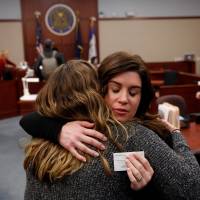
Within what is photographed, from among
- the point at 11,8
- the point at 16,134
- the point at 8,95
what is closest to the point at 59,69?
the point at 16,134

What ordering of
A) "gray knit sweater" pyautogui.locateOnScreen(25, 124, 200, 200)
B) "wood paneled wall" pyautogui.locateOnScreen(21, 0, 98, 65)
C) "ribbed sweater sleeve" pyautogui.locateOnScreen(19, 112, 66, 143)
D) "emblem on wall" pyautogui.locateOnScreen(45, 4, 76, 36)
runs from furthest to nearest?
1. "emblem on wall" pyautogui.locateOnScreen(45, 4, 76, 36)
2. "wood paneled wall" pyautogui.locateOnScreen(21, 0, 98, 65)
3. "ribbed sweater sleeve" pyautogui.locateOnScreen(19, 112, 66, 143)
4. "gray knit sweater" pyautogui.locateOnScreen(25, 124, 200, 200)

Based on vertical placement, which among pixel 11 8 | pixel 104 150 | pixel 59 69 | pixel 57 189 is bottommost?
pixel 57 189

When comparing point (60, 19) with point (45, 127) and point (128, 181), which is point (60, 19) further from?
point (128, 181)

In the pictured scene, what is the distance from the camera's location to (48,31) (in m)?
9.05

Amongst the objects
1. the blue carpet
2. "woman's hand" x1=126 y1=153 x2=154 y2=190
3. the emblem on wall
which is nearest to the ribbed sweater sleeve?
"woman's hand" x1=126 y1=153 x2=154 y2=190

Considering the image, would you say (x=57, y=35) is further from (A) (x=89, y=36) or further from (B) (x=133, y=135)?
(B) (x=133, y=135)

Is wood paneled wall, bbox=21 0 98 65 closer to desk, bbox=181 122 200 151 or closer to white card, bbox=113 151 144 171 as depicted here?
desk, bbox=181 122 200 151

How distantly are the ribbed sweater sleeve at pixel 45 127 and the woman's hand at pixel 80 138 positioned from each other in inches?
1.0

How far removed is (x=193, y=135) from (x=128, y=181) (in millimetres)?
1686

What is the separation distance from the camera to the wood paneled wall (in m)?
8.85

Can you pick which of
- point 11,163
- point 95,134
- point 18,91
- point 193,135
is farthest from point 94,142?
point 18,91

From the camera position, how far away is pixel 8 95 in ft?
22.0

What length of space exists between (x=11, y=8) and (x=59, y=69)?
824cm

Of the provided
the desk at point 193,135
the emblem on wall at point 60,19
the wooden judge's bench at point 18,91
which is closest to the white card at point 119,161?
the desk at point 193,135
